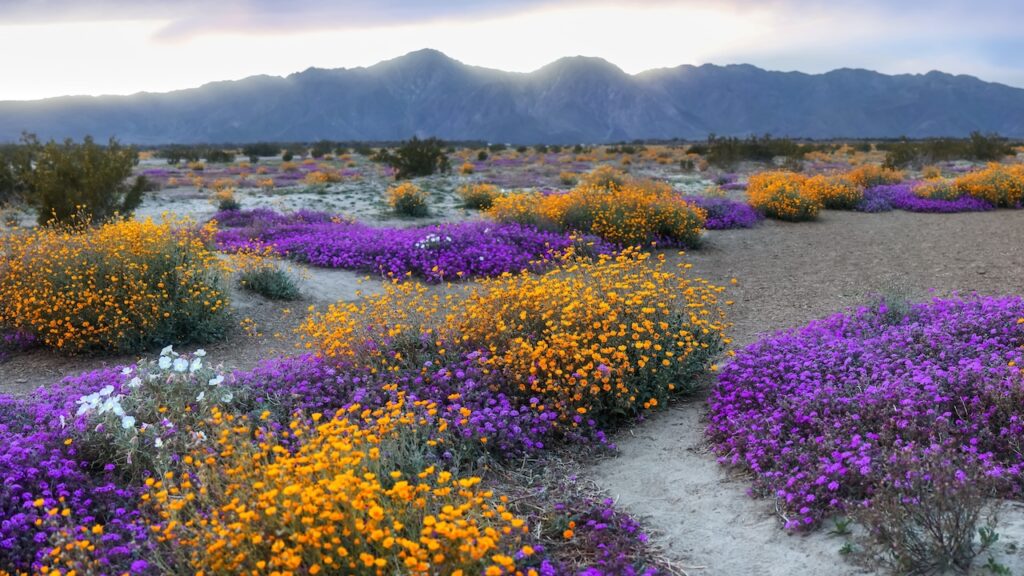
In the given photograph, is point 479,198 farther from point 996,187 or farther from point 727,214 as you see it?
point 996,187

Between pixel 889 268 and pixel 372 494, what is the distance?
11.1 m

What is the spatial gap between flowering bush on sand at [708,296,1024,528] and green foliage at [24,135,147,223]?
42.3 ft

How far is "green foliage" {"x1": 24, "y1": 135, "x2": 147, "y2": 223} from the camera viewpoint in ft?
Answer: 46.9

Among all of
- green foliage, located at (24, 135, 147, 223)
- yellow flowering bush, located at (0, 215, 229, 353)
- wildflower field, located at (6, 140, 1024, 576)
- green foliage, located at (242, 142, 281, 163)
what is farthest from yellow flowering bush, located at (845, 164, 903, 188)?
green foliage, located at (242, 142, 281, 163)

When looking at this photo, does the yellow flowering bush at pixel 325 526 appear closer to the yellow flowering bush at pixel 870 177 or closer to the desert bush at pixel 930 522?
the desert bush at pixel 930 522

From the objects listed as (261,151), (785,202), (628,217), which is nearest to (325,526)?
(628,217)

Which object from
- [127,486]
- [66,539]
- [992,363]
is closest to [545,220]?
[992,363]

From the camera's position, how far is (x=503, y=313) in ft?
21.1

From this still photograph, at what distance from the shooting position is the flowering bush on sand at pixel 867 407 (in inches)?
159

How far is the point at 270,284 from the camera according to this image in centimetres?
1049

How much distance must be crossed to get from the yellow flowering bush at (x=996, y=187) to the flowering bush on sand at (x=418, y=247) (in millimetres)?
12691

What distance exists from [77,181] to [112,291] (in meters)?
7.63

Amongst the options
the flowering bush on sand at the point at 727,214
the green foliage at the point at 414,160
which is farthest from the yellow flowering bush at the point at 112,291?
the green foliage at the point at 414,160

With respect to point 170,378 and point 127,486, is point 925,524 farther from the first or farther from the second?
point 170,378
